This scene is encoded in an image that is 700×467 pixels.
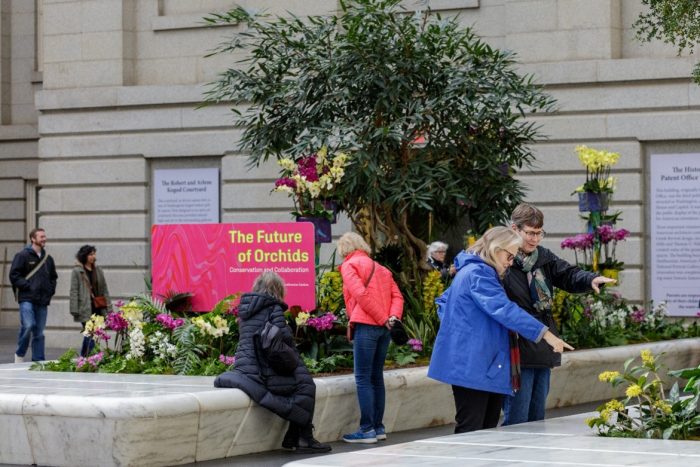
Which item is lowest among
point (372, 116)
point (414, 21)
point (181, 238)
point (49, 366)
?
point (49, 366)

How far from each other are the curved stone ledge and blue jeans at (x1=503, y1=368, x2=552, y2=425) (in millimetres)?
2667

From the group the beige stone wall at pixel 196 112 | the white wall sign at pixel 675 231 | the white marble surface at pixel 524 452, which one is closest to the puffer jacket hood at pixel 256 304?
the white marble surface at pixel 524 452

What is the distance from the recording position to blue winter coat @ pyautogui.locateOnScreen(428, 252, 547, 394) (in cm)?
952

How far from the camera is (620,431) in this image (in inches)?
360

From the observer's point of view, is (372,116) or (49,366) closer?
(49,366)

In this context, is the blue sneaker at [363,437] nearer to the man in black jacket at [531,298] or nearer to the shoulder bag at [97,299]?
the man in black jacket at [531,298]

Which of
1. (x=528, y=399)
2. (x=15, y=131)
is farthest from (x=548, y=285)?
(x=15, y=131)

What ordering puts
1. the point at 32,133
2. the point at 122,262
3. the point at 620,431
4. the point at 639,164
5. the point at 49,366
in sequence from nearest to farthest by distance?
the point at 620,431, the point at 49,366, the point at 639,164, the point at 122,262, the point at 32,133

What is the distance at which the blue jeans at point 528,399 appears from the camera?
32.8 feet

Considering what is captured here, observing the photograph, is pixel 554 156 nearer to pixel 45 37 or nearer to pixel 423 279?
pixel 423 279

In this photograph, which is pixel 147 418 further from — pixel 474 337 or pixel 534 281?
pixel 534 281

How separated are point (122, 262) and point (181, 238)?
1046cm

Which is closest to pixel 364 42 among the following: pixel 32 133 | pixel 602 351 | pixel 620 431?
pixel 602 351

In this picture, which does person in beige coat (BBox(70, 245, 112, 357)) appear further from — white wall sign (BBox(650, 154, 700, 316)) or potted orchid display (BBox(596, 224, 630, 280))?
white wall sign (BBox(650, 154, 700, 316))
